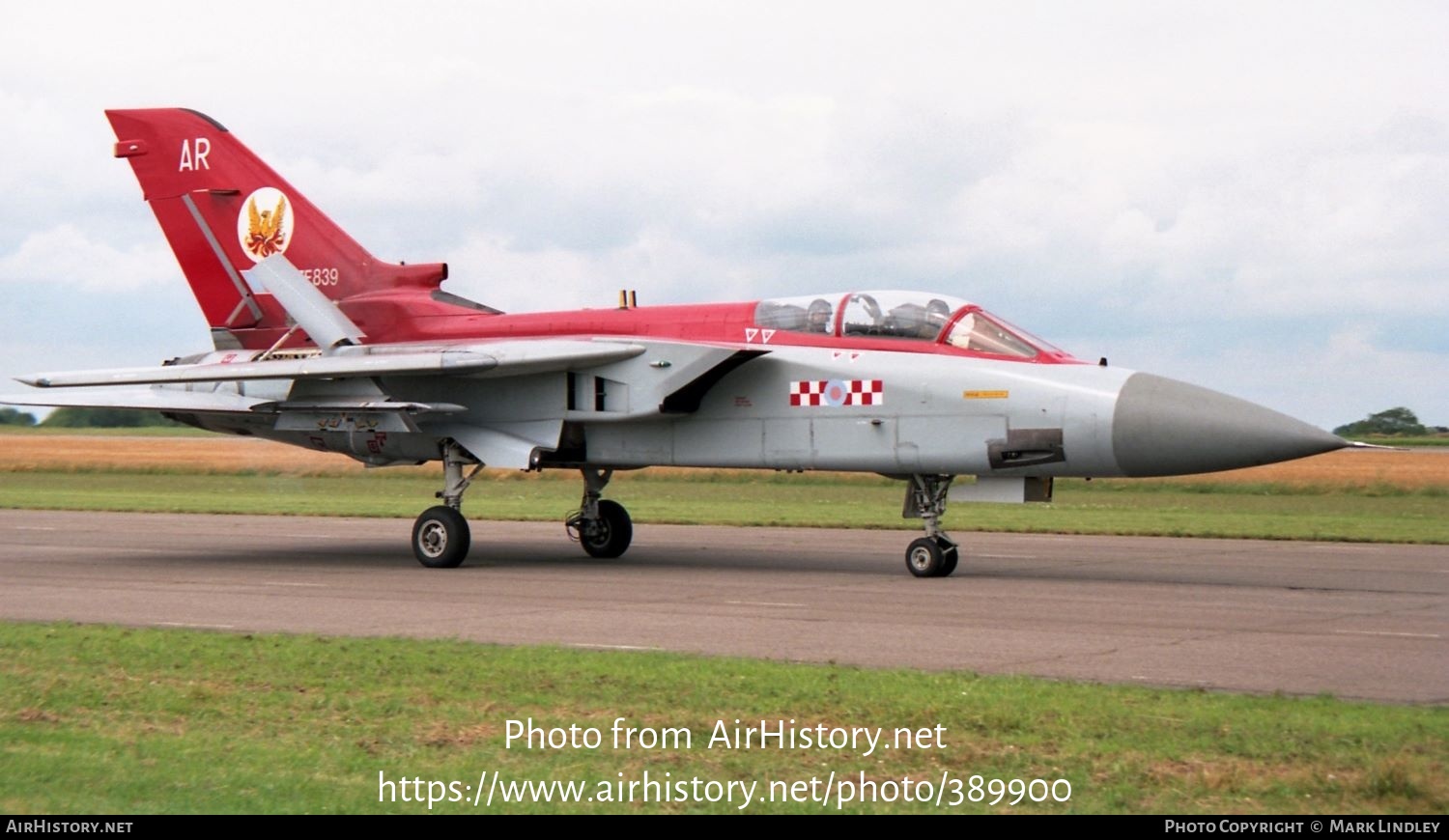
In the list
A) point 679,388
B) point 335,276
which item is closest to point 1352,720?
point 679,388

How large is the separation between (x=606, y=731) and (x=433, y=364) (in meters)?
9.88

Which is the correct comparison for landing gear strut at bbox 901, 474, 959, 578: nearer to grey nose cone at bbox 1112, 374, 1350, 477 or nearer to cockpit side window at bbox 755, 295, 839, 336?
cockpit side window at bbox 755, 295, 839, 336

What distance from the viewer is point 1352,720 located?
7887 millimetres

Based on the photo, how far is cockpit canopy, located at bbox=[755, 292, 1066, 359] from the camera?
51.6 ft

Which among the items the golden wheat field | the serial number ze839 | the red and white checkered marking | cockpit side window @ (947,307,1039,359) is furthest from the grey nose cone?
the golden wheat field

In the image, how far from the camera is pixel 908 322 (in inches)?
632

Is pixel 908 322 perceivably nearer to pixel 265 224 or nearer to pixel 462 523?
pixel 462 523

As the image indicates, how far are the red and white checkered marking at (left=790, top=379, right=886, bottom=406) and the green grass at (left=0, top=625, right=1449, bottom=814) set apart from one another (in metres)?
6.28

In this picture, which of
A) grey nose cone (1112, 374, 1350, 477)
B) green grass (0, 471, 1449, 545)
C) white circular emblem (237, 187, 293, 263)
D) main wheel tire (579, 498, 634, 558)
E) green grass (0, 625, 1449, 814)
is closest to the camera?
green grass (0, 625, 1449, 814)

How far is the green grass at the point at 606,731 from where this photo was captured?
644 cm

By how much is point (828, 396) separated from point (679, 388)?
1.61m

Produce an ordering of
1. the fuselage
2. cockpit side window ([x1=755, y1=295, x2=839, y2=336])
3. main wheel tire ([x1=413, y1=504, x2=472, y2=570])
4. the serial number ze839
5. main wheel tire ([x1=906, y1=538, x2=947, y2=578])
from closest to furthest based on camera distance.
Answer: the fuselage → main wheel tire ([x1=906, y1=538, x2=947, y2=578]) → cockpit side window ([x1=755, y1=295, x2=839, y2=336]) → main wheel tire ([x1=413, y1=504, x2=472, y2=570]) → the serial number ze839

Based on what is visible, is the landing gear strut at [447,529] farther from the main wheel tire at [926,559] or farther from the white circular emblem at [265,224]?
the main wheel tire at [926,559]
